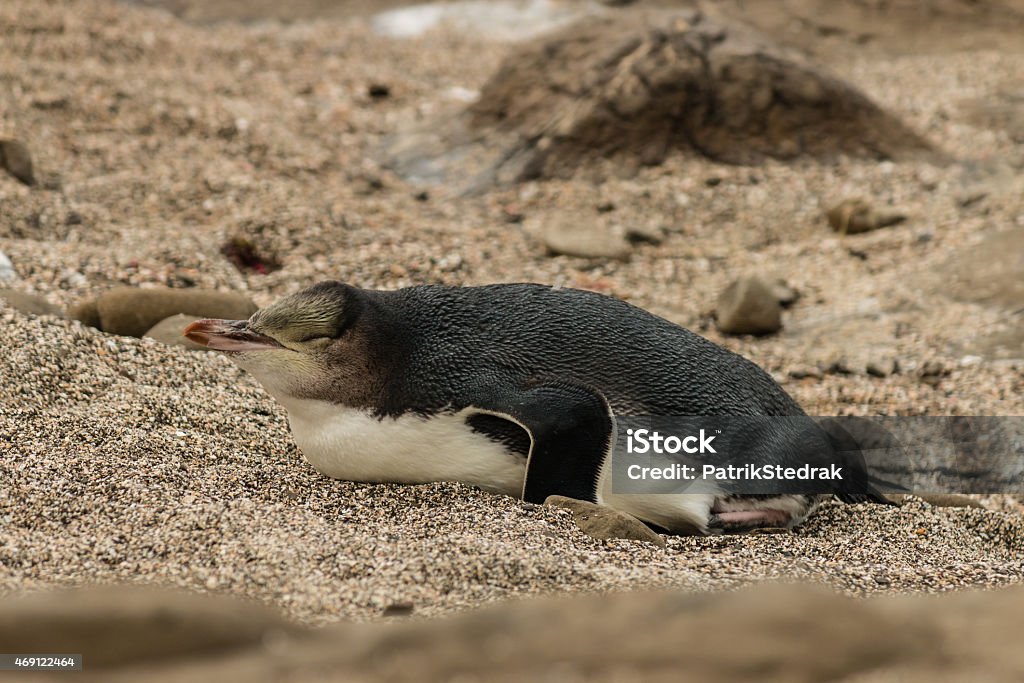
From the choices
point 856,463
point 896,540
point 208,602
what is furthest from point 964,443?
point 208,602

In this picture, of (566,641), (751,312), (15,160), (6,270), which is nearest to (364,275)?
(6,270)

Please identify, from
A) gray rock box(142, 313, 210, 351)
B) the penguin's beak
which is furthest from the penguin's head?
gray rock box(142, 313, 210, 351)

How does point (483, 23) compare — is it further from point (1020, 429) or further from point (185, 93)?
point (1020, 429)

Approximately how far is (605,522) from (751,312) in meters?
2.79

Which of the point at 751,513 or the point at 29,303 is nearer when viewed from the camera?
the point at 751,513

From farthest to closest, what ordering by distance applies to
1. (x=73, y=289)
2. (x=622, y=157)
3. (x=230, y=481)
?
(x=622, y=157) → (x=73, y=289) → (x=230, y=481)

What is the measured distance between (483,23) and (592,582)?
9932 mm

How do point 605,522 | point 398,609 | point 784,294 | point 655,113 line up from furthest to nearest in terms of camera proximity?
point 655,113 → point 784,294 → point 605,522 → point 398,609

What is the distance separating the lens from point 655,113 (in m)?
7.68

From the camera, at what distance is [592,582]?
2738mm

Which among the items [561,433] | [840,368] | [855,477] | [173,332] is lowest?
[840,368]

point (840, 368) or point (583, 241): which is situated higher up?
point (583, 241)

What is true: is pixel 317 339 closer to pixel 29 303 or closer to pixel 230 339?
pixel 230 339

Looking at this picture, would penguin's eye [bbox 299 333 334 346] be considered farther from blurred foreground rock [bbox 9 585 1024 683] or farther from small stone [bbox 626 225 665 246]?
small stone [bbox 626 225 665 246]
